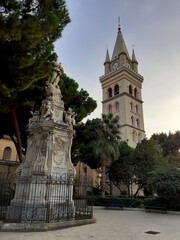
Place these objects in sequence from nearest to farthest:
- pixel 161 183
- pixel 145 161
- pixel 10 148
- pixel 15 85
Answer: pixel 15 85, pixel 161 183, pixel 145 161, pixel 10 148

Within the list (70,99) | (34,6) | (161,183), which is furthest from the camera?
(70,99)

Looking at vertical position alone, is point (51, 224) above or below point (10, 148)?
below

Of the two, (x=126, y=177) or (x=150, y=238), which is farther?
(x=126, y=177)

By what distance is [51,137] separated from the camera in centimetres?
929

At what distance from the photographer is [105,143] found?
21.7 metres

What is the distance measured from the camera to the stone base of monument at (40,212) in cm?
780

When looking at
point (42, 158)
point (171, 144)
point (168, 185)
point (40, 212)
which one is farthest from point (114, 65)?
point (40, 212)

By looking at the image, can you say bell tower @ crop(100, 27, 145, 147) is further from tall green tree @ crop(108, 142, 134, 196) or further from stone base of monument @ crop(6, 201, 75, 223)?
stone base of monument @ crop(6, 201, 75, 223)

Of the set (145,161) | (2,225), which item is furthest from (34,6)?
(145,161)

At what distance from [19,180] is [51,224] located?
253 cm

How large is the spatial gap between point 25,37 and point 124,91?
40.0 metres

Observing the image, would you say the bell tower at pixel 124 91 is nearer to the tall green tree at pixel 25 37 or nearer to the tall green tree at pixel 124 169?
the tall green tree at pixel 124 169

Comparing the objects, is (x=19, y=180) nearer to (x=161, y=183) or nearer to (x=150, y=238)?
(x=150, y=238)

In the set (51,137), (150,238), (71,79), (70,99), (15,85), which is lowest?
(150,238)
